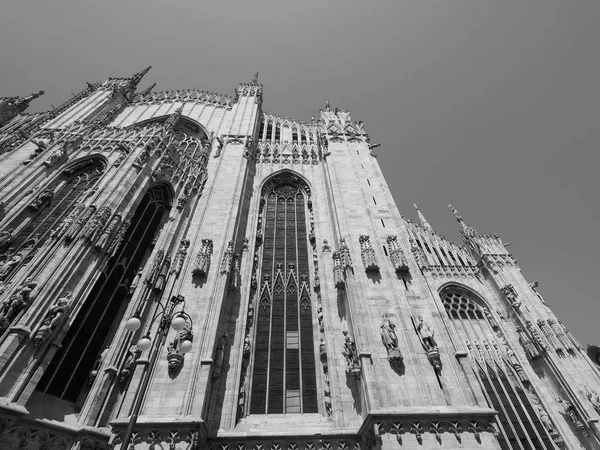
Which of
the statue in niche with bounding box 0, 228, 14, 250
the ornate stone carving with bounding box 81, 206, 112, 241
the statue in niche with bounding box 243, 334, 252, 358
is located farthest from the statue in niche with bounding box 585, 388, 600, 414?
the statue in niche with bounding box 0, 228, 14, 250

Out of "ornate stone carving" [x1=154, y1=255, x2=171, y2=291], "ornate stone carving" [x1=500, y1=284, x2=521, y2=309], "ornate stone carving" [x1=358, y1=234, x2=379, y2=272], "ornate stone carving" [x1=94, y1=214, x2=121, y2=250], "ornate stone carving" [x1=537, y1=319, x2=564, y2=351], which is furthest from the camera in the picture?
"ornate stone carving" [x1=500, y1=284, x2=521, y2=309]

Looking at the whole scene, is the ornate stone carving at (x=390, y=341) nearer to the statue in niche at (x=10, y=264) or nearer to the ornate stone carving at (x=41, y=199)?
the statue in niche at (x=10, y=264)

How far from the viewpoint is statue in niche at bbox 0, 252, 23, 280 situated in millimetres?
12352

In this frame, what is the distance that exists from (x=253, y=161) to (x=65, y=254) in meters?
13.7

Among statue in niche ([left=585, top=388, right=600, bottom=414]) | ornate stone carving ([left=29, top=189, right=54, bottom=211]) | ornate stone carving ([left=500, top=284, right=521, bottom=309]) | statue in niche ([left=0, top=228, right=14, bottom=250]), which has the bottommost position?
statue in niche ([left=585, top=388, right=600, bottom=414])

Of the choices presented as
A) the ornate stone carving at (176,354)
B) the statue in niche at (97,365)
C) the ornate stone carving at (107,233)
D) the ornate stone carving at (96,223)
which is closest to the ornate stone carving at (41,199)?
the ornate stone carving at (96,223)

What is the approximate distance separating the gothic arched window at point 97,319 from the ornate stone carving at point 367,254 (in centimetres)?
1029

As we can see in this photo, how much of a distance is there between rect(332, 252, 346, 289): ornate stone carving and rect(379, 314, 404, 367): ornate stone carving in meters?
2.75

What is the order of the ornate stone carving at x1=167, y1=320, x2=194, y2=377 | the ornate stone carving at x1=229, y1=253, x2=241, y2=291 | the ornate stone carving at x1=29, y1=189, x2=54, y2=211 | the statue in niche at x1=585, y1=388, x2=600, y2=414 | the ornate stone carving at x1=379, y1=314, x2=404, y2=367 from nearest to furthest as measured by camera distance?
1. the ornate stone carving at x1=167, y1=320, x2=194, y2=377
2. the ornate stone carving at x1=379, y1=314, x2=404, y2=367
3. the ornate stone carving at x1=229, y1=253, x2=241, y2=291
4. the ornate stone carving at x1=29, y1=189, x2=54, y2=211
5. the statue in niche at x1=585, y1=388, x2=600, y2=414

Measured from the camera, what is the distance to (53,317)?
10.4m

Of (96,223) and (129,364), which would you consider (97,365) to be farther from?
(96,223)

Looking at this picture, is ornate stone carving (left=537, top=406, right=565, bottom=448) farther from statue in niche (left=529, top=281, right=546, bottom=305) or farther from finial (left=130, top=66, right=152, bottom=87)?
finial (left=130, top=66, right=152, bottom=87)

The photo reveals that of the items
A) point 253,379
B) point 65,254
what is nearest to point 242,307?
point 253,379

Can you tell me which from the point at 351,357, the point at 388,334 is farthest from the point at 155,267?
the point at 388,334
